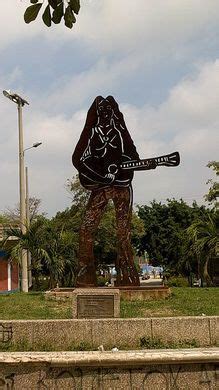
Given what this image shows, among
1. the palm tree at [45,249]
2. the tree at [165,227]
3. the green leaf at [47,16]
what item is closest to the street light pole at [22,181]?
the palm tree at [45,249]

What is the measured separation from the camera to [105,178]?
14.0 m

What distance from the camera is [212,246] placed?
17969mm

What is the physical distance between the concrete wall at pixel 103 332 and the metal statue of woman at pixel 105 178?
504 centimetres

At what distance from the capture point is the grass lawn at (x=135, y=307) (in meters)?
10.6

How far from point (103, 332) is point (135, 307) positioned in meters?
2.95

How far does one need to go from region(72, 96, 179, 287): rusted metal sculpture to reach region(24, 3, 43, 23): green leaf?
424 inches

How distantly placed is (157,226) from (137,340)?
110 feet

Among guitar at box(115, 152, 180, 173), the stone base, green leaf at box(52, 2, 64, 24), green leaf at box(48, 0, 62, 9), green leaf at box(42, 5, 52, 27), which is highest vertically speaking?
guitar at box(115, 152, 180, 173)

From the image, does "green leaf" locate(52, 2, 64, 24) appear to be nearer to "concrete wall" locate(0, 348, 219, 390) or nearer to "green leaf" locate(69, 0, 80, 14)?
"green leaf" locate(69, 0, 80, 14)

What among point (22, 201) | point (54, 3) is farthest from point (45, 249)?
point (54, 3)

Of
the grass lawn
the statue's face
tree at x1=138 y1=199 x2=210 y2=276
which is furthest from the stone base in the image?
tree at x1=138 y1=199 x2=210 y2=276

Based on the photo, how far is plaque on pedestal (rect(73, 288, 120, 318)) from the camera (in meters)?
10.0

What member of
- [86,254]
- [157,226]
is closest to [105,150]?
[86,254]

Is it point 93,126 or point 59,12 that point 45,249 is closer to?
point 93,126
